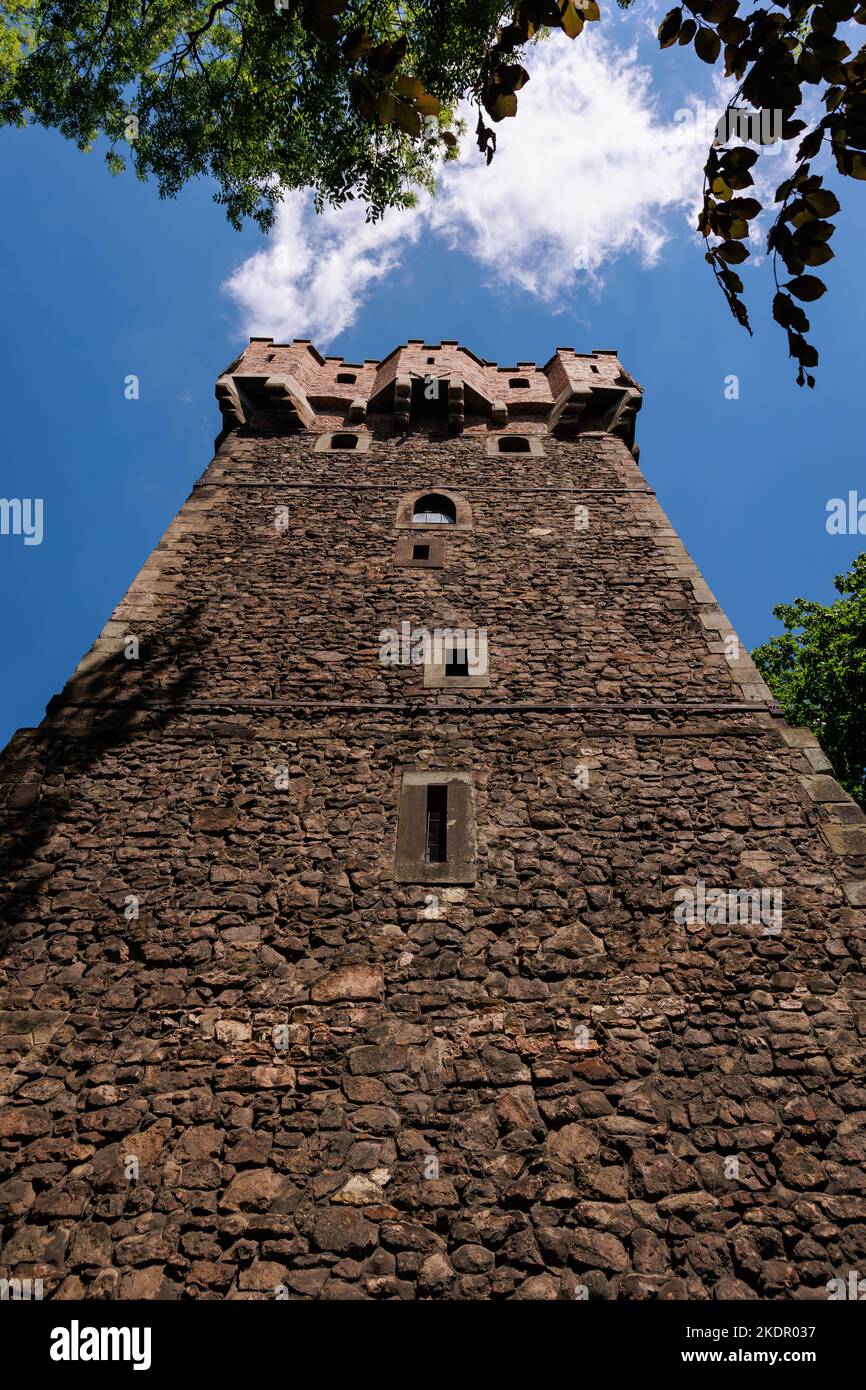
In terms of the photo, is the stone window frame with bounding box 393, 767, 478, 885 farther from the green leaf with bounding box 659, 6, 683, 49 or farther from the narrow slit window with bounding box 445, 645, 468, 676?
the green leaf with bounding box 659, 6, 683, 49

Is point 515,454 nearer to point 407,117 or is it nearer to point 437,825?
point 437,825

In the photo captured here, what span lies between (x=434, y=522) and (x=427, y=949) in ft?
18.1

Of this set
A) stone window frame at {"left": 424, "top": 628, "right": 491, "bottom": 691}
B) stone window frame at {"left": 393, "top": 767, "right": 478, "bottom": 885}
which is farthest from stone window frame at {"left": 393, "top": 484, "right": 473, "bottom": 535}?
stone window frame at {"left": 393, "top": 767, "right": 478, "bottom": 885}

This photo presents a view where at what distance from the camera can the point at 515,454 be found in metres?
10.2

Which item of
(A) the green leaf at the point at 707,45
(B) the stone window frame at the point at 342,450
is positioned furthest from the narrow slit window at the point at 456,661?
(A) the green leaf at the point at 707,45

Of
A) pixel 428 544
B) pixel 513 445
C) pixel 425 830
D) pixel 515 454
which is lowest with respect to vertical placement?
pixel 425 830

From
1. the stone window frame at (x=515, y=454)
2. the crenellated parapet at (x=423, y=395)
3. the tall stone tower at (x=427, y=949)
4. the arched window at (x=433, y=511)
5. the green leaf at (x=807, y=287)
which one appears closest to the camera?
the green leaf at (x=807, y=287)

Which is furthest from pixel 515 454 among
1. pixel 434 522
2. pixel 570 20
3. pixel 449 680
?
pixel 570 20

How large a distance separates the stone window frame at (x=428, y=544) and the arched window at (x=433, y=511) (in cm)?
32

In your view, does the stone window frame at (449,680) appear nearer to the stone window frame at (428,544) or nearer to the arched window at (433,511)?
the stone window frame at (428,544)

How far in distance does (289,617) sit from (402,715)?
5.95ft

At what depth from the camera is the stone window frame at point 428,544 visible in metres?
7.95

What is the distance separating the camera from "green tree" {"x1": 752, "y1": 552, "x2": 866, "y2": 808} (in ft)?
43.4
